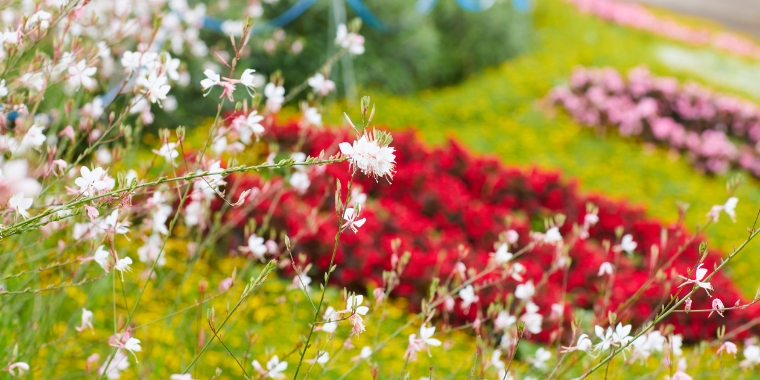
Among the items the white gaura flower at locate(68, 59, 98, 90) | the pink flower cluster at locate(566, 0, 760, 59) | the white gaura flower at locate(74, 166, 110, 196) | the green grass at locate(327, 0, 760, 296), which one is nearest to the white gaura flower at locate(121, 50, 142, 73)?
the white gaura flower at locate(68, 59, 98, 90)

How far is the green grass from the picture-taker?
6.56m

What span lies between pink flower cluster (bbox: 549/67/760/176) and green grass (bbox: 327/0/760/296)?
0.58 ft

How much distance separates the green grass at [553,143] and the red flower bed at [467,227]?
56 centimetres

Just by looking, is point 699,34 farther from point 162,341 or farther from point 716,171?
point 162,341

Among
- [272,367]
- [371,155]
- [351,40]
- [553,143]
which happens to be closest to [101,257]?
[272,367]

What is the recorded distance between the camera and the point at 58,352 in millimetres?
2119

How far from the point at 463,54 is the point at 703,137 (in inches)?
141

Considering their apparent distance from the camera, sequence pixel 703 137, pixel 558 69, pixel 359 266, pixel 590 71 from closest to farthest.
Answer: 1. pixel 359 266
2. pixel 703 137
3. pixel 590 71
4. pixel 558 69

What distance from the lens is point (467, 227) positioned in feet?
15.0

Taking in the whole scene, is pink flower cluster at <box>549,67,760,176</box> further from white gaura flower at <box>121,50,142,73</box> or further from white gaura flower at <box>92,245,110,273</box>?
white gaura flower at <box>92,245,110,273</box>

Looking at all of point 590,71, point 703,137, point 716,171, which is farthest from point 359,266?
point 590,71

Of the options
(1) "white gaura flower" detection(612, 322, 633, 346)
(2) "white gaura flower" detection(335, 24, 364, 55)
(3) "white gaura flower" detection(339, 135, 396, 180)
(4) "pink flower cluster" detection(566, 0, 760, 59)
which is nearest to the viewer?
(3) "white gaura flower" detection(339, 135, 396, 180)

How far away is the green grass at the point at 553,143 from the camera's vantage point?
6562mm

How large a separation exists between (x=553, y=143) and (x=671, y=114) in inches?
86.0
